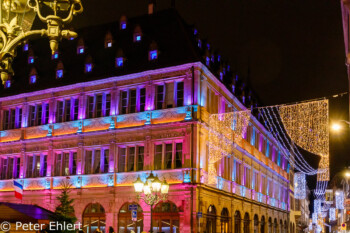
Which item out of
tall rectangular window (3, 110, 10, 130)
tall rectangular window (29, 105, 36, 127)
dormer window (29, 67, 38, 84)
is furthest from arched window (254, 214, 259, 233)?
tall rectangular window (3, 110, 10, 130)

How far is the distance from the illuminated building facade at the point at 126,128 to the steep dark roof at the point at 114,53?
0.10m

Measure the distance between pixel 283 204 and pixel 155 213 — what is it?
29.7 meters

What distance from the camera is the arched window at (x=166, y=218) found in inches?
1319

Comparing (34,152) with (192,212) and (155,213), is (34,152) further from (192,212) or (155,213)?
(192,212)

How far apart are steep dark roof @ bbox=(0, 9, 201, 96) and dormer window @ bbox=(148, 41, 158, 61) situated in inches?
13.6

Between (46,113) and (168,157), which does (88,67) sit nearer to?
(46,113)

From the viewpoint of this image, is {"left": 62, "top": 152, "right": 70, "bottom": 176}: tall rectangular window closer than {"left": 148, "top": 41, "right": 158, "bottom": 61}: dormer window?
No

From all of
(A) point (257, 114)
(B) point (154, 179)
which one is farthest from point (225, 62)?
(B) point (154, 179)

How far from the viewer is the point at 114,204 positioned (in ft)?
117

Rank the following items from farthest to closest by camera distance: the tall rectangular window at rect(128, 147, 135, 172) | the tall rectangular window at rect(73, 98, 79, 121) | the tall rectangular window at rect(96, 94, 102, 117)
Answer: the tall rectangular window at rect(73, 98, 79, 121) → the tall rectangular window at rect(96, 94, 102, 117) → the tall rectangular window at rect(128, 147, 135, 172)

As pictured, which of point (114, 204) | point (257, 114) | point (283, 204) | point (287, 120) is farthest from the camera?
point (283, 204)

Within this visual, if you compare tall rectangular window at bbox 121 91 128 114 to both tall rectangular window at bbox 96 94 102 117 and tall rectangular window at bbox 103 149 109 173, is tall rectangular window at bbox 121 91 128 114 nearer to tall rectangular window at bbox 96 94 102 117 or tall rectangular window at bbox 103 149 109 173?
tall rectangular window at bbox 96 94 102 117

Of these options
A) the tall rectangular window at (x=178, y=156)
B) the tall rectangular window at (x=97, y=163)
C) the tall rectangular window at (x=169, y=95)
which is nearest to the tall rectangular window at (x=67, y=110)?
the tall rectangular window at (x=97, y=163)

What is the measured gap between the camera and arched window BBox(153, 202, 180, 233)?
33.5m
